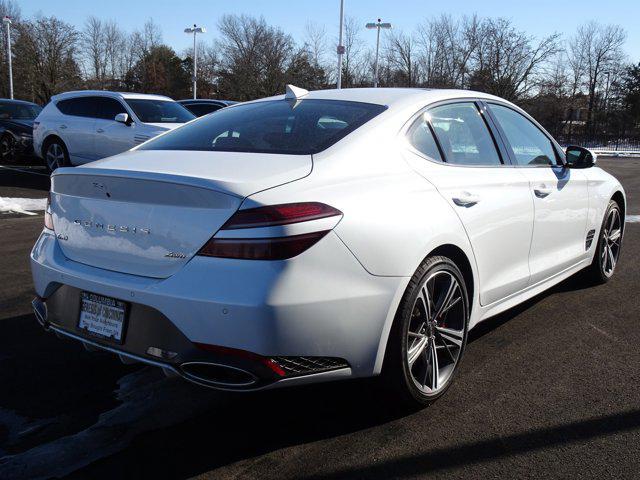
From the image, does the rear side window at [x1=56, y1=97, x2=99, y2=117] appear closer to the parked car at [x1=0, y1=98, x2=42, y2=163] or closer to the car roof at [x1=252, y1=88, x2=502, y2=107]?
the parked car at [x1=0, y1=98, x2=42, y2=163]

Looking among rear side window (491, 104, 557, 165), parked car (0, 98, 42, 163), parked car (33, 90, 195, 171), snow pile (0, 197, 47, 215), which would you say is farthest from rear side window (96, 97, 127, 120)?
rear side window (491, 104, 557, 165)

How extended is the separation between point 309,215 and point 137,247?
0.77 m

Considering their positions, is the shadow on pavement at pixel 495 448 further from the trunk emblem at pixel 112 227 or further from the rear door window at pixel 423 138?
the rear door window at pixel 423 138

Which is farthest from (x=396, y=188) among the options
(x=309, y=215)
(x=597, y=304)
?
(x=597, y=304)

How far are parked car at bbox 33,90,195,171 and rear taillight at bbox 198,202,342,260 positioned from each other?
9.03 m

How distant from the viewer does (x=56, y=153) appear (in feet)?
40.4

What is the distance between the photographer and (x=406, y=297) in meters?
2.91

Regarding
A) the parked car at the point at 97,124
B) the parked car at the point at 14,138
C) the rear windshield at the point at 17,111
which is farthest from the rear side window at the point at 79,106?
the rear windshield at the point at 17,111

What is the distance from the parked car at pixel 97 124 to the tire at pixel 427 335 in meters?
8.72

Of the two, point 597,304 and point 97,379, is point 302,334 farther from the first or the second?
point 597,304

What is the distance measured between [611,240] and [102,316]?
15.2ft

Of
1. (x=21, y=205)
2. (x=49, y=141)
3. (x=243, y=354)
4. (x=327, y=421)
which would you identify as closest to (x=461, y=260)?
(x=327, y=421)

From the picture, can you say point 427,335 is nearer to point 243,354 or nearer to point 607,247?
point 243,354

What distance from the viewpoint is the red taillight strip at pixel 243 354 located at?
250 cm
